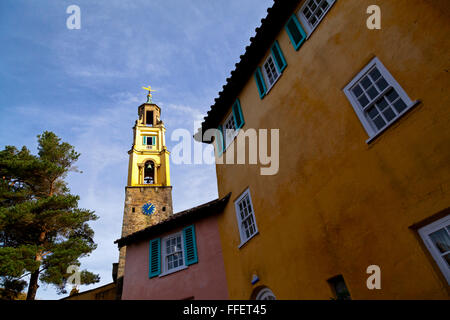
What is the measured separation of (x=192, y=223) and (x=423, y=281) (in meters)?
9.47

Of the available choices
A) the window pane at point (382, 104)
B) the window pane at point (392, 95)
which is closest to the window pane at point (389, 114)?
the window pane at point (382, 104)

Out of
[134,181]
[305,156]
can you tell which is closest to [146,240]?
[305,156]

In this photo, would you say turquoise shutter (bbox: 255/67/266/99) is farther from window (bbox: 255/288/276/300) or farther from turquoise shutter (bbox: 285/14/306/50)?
window (bbox: 255/288/276/300)

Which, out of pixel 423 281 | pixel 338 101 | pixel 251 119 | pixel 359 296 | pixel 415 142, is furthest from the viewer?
pixel 251 119

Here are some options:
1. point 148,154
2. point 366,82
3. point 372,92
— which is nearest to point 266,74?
point 366,82

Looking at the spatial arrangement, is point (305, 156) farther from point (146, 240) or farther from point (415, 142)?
point (146, 240)

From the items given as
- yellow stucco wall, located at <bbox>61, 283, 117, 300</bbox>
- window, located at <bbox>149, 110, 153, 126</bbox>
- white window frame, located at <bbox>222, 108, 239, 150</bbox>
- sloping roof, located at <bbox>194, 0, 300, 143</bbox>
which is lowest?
yellow stucco wall, located at <bbox>61, 283, 117, 300</bbox>

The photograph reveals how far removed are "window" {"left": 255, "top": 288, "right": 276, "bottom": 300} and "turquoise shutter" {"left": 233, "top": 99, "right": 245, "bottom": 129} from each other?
20.1 ft

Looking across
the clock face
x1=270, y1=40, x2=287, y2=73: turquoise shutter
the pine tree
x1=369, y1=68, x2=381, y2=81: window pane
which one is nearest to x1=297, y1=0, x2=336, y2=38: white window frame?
x1=270, y1=40, x2=287, y2=73: turquoise shutter

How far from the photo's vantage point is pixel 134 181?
105 feet

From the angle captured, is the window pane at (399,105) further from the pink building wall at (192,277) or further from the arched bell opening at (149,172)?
the arched bell opening at (149,172)

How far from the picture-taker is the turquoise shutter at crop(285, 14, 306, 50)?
29.9 ft

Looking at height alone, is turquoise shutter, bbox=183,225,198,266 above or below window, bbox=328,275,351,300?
above

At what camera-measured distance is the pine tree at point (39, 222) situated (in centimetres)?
1689
